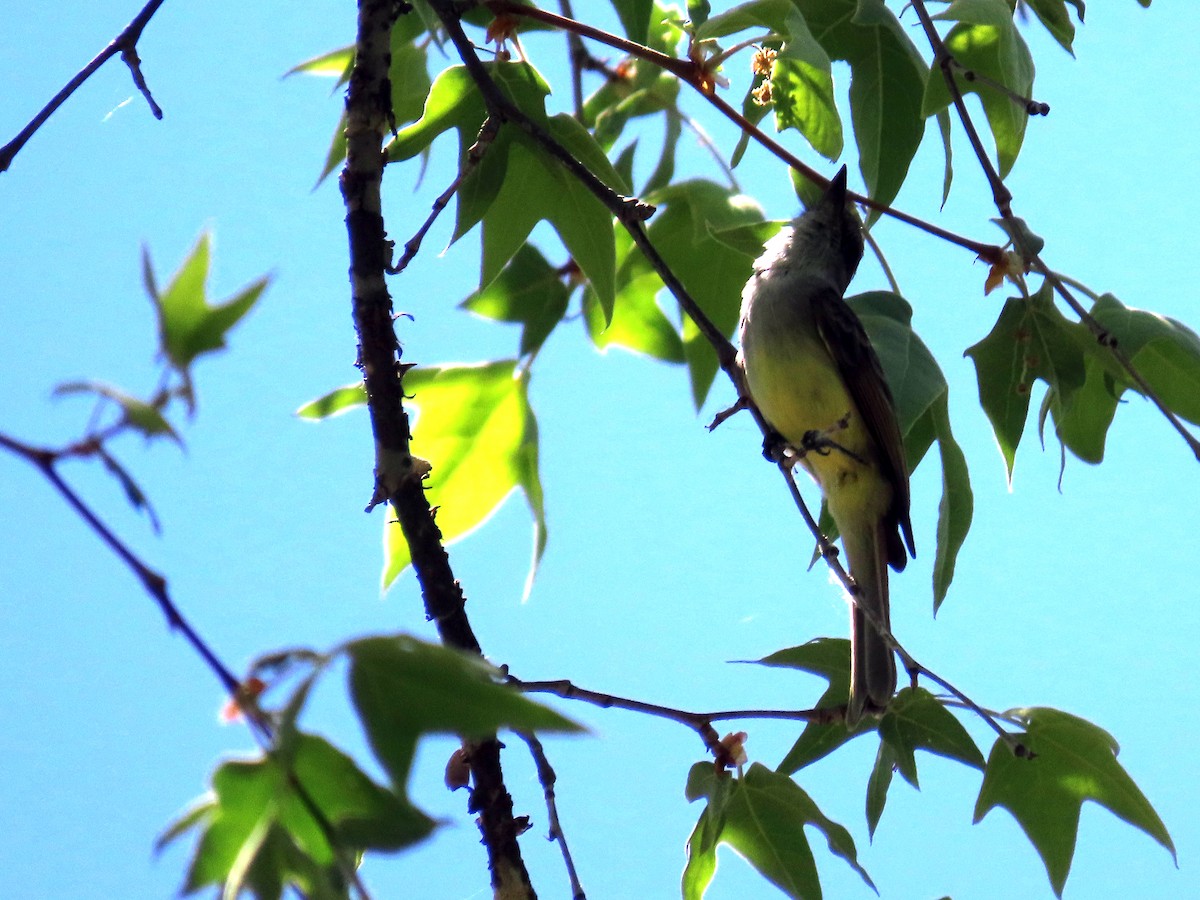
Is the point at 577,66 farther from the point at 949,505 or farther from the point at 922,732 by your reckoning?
the point at 922,732

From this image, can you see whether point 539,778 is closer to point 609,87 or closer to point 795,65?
point 795,65

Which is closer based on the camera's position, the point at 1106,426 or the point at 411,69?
the point at 1106,426

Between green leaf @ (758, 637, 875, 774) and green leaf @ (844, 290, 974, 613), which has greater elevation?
green leaf @ (844, 290, 974, 613)

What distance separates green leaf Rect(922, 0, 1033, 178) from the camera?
90.0 inches

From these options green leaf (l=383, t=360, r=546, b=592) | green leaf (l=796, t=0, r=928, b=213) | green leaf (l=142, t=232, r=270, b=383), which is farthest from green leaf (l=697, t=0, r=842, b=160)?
green leaf (l=142, t=232, r=270, b=383)

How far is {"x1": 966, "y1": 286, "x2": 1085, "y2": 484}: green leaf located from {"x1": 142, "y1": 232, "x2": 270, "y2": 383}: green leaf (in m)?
1.86

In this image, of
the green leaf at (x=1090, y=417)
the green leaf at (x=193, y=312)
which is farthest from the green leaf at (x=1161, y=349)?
the green leaf at (x=193, y=312)

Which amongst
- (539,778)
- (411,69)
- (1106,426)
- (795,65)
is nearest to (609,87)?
(411,69)

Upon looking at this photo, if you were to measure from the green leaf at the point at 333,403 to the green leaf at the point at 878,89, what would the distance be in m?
1.18

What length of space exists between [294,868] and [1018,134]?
86.2 inches

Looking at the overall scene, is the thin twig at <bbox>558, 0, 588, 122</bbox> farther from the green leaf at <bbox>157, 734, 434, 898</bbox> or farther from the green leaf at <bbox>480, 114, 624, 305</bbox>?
the green leaf at <bbox>157, 734, 434, 898</bbox>

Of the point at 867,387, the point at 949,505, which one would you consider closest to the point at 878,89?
the point at 949,505

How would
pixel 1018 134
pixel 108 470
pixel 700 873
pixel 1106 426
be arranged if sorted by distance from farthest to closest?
1. pixel 1106 426
2. pixel 1018 134
3. pixel 700 873
4. pixel 108 470

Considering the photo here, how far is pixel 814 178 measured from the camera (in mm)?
2523
